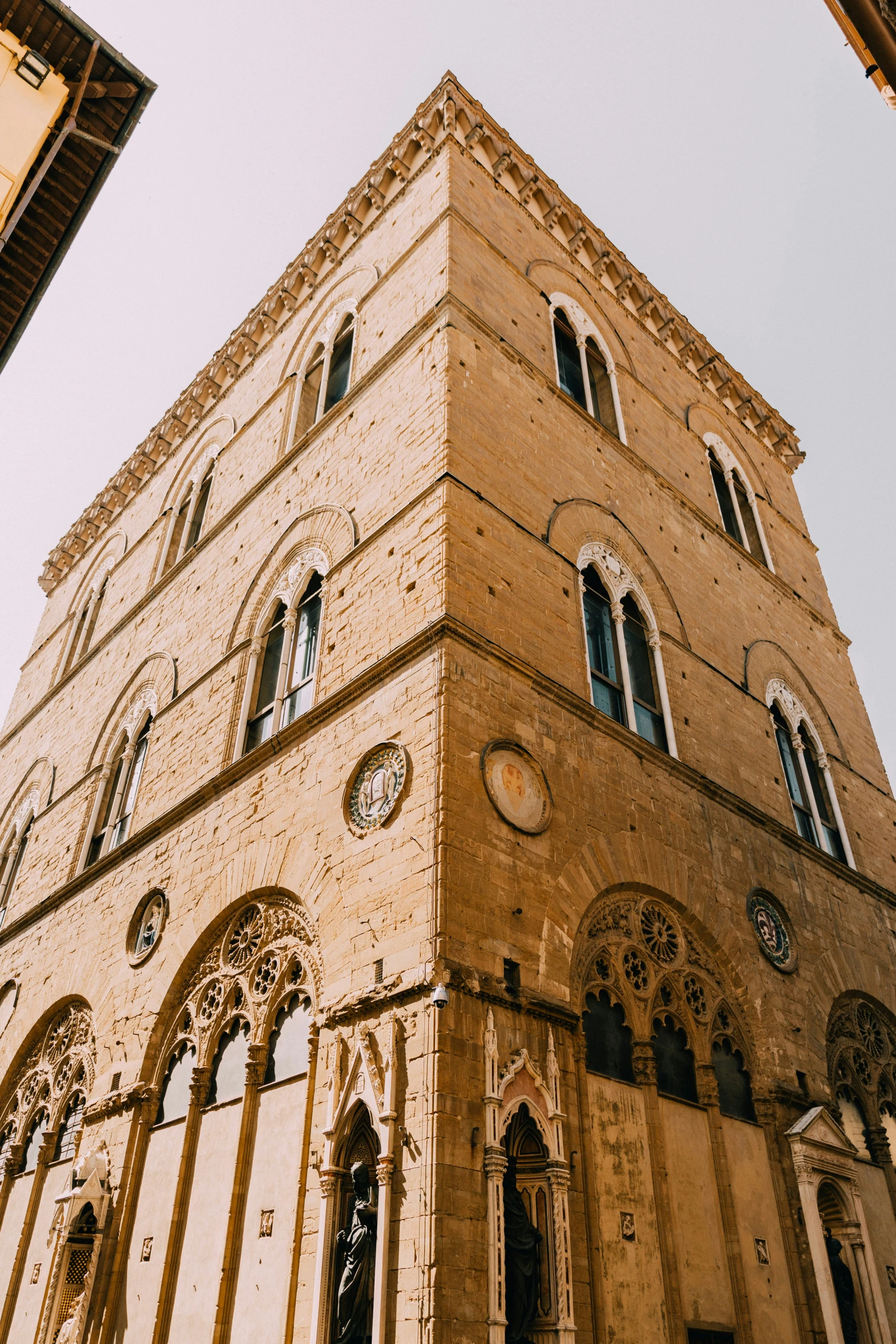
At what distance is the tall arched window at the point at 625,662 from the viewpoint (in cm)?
1037

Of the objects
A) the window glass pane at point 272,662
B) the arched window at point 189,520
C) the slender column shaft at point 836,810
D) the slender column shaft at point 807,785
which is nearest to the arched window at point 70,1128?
the window glass pane at point 272,662

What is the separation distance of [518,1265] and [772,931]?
532 centimetres

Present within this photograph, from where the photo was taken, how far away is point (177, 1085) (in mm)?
9148

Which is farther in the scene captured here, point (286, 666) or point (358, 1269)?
point (286, 666)

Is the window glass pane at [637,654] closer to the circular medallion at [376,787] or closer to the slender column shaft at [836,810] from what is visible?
the circular medallion at [376,787]

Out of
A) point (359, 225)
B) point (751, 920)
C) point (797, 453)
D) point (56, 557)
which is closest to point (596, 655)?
point (751, 920)

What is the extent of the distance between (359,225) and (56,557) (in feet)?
35.9

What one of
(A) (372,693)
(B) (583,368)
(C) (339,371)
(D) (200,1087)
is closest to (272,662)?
(A) (372,693)

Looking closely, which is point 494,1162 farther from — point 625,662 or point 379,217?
point 379,217

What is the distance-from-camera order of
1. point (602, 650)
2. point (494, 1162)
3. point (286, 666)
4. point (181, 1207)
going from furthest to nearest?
1. point (286, 666)
2. point (602, 650)
3. point (181, 1207)
4. point (494, 1162)

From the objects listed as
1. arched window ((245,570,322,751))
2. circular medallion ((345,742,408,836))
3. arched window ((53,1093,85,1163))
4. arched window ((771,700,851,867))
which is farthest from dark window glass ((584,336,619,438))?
arched window ((53,1093,85,1163))

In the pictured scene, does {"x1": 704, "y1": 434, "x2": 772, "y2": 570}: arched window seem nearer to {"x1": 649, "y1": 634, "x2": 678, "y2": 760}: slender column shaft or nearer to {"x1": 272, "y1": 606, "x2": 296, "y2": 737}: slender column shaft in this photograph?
{"x1": 649, "y1": 634, "x2": 678, "y2": 760}: slender column shaft

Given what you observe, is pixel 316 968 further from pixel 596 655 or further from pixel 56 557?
pixel 56 557

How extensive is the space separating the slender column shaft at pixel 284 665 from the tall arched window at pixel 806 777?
6.49 m
